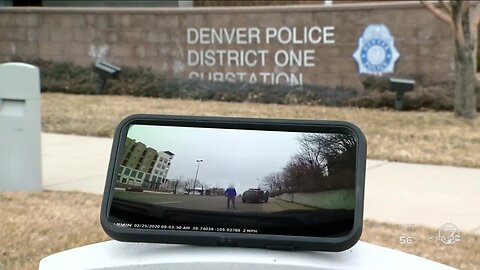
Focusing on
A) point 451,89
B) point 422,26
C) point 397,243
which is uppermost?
point 422,26

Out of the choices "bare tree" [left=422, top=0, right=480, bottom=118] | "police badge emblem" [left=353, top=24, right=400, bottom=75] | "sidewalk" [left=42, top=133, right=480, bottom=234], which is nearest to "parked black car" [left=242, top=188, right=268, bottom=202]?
"sidewalk" [left=42, top=133, right=480, bottom=234]

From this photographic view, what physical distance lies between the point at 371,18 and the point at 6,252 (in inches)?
423

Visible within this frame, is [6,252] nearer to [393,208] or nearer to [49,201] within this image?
[49,201]

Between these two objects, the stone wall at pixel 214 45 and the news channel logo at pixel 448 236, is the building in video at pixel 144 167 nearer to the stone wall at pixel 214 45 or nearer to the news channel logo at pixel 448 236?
the news channel logo at pixel 448 236

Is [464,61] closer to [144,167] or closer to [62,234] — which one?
[62,234]

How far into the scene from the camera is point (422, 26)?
13898mm

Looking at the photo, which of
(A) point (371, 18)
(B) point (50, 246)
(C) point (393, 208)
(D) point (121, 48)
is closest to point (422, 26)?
(A) point (371, 18)

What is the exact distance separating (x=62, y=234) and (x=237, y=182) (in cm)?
331

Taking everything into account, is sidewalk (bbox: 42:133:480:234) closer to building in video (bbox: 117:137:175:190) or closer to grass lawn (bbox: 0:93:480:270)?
grass lawn (bbox: 0:93:480:270)

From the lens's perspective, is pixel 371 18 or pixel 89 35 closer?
pixel 371 18

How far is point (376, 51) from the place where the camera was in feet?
47.3

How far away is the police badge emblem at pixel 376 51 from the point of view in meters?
14.2

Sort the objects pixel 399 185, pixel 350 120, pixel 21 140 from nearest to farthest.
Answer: pixel 21 140, pixel 399 185, pixel 350 120

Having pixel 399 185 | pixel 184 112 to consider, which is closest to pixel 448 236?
pixel 399 185
